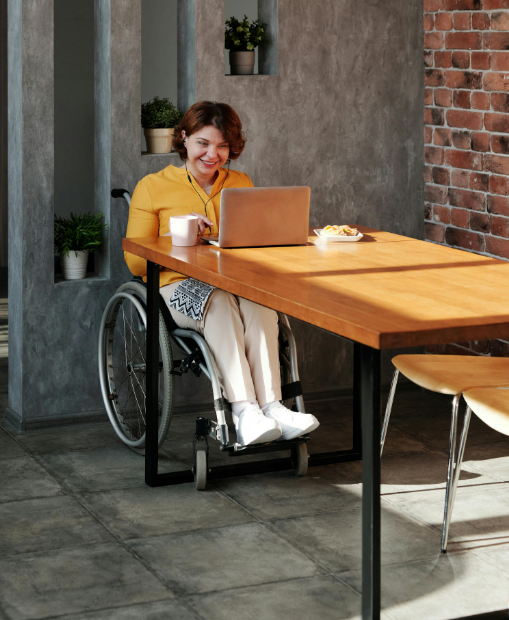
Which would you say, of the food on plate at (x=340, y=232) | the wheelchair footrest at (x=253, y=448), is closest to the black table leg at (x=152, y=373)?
the wheelchair footrest at (x=253, y=448)

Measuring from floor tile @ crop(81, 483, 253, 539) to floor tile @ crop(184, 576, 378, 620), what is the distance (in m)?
0.46

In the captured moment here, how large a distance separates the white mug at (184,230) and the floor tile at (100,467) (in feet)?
2.84

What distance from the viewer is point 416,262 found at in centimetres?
294

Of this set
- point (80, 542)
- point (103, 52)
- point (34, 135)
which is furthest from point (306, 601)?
point (103, 52)

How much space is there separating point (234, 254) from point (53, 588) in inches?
44.1

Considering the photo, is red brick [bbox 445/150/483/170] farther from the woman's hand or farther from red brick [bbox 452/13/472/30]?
the woman's hand

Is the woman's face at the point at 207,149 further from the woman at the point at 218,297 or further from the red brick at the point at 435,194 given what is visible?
the red brick at the point at 435,194

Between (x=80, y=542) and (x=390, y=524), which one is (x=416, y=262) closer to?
(x=390, y=524)

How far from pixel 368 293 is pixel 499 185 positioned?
6.34ft

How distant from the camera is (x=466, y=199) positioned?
4367 mm

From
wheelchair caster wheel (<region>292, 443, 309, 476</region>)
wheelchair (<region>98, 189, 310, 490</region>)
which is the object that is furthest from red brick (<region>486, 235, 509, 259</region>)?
wheelchair caster wheel (<region>292, 443, 309, 476</region>)

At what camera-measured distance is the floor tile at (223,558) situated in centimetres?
266

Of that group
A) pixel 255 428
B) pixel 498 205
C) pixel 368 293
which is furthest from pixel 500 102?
pixel 368 293

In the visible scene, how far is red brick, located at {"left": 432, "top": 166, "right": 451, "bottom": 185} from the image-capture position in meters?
4.46
